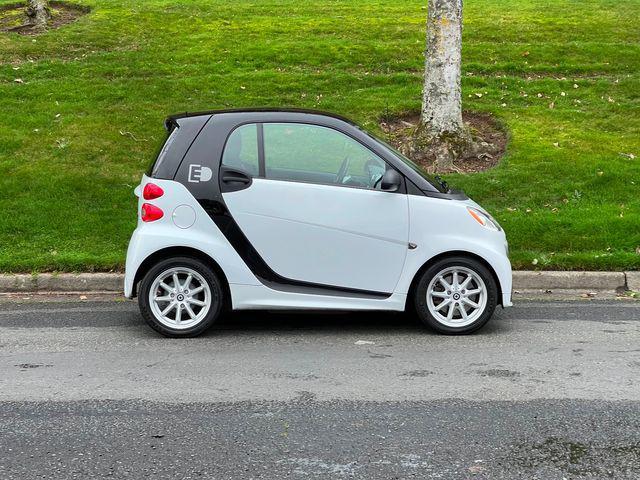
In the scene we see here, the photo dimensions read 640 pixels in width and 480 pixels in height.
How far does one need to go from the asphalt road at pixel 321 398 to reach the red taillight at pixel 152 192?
1066mm

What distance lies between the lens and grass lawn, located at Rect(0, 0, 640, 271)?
29.5ft

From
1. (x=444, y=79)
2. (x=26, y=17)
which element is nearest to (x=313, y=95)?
(x=444, y=79)

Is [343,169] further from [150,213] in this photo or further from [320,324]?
[150,213]

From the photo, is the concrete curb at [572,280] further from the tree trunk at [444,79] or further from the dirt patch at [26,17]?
the dirt patch at [26,17]

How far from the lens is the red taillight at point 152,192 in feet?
20.4

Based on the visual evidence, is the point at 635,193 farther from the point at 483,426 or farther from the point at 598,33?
the point at 598,33

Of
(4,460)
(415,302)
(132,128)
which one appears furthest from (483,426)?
(132,128)

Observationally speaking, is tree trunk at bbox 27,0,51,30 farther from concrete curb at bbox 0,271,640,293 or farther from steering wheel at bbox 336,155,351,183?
steering wheel at bbox 336,155,351,183

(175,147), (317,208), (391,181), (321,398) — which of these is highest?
(175,147)

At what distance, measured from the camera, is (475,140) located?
1160 centimetres

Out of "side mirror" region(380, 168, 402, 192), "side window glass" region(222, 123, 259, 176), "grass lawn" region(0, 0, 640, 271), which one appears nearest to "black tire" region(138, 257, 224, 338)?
"side window glass" region(222, 123, 259, 176)

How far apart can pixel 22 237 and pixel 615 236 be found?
6196mm

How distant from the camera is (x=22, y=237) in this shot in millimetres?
8797

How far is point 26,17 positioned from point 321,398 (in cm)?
1550
